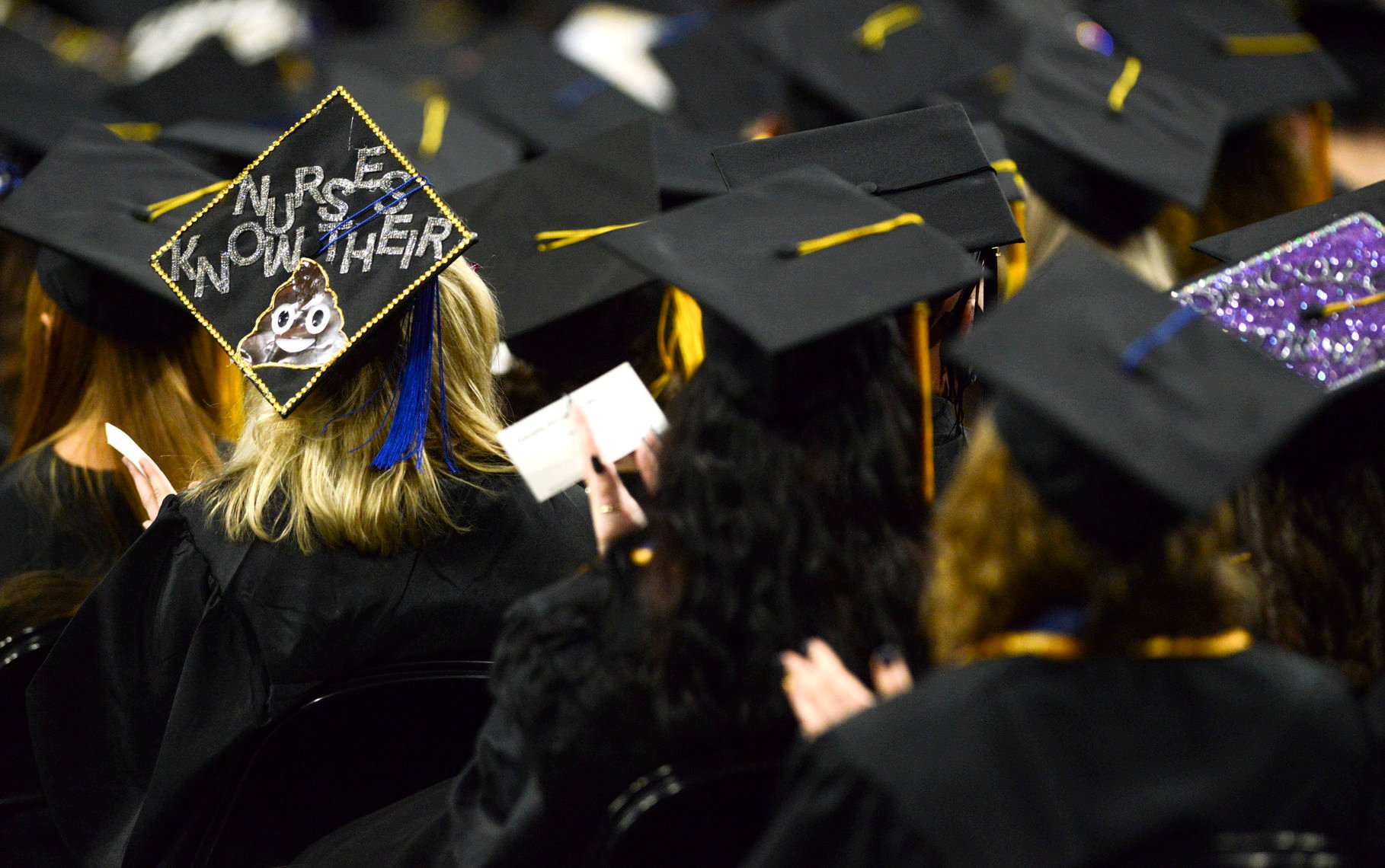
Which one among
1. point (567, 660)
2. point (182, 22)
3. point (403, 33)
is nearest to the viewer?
Answer: point (567, 660)

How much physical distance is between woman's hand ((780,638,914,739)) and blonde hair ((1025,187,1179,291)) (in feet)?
5.33

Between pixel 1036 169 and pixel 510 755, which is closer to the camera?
pixel 510 755

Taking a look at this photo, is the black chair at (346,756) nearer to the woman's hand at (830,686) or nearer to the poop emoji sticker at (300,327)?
the poop emoji sticker at (300,327)

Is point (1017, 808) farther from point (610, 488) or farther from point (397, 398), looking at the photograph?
point (397, 398)

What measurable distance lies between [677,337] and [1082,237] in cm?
97

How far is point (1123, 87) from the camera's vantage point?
317 centimetres

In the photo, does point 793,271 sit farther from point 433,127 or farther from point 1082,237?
point 433,127

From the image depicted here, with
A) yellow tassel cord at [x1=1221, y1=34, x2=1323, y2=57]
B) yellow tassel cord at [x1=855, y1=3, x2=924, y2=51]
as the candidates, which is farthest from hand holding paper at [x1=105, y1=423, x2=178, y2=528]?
yellow tassel cord at [x1=1221, y1=34, x2=1323, y2=57]

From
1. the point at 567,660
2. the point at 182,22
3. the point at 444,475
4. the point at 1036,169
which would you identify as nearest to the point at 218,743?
the point at 444,475

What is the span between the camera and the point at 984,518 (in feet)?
4.51

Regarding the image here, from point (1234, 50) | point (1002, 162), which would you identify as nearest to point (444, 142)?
point (1002, 162)

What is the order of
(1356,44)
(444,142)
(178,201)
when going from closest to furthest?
1. (178,201)
2. (444,142)
3. (1356,44)

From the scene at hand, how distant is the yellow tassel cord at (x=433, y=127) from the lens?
4324mm

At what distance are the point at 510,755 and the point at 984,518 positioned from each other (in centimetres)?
70
